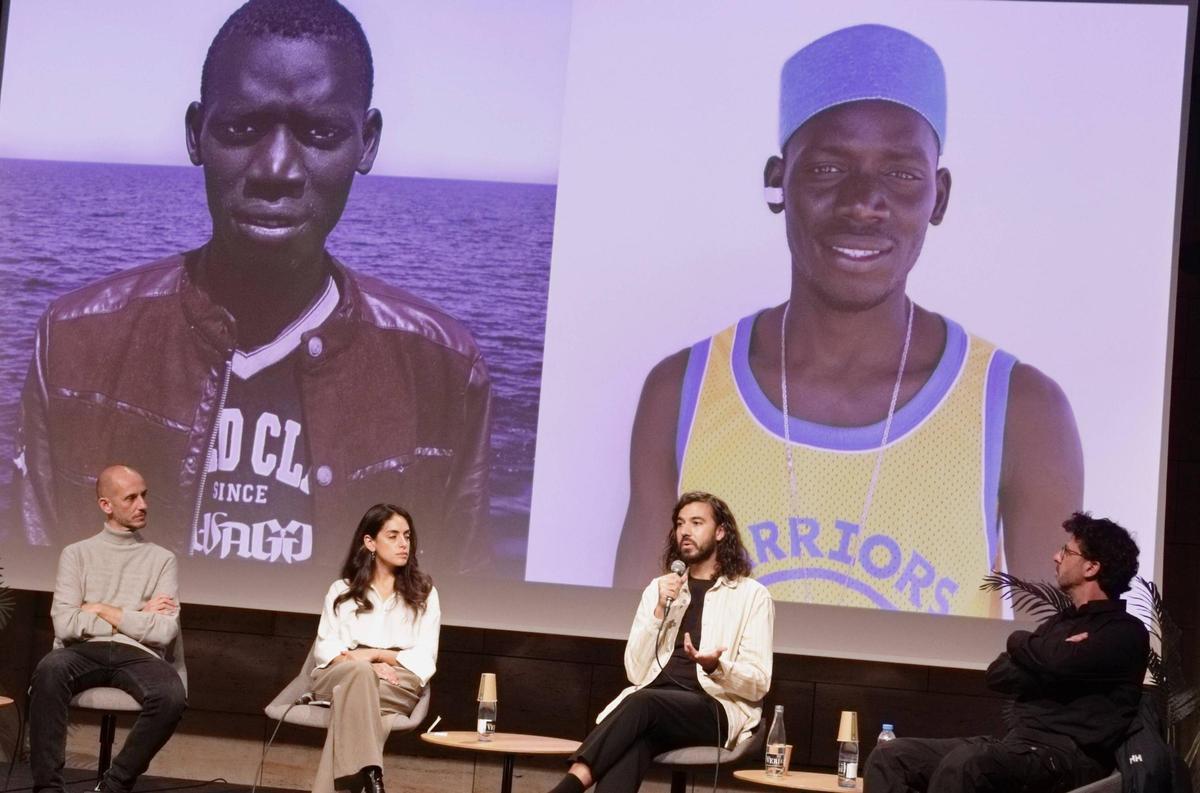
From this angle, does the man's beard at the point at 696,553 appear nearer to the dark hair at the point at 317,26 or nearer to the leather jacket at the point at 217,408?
the leather jacket at the point at 217,408

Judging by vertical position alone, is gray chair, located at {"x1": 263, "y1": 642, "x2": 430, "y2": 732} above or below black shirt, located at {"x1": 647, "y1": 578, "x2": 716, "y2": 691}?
below

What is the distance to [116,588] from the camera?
485 cm

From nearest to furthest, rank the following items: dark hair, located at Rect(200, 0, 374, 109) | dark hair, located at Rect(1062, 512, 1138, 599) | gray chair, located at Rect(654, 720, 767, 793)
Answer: dark hair, located at Rect(1062, 512, 1138, 599), gray chair, located at Rect(654, 720, 767, 793), dark hair, located at Rect(200, 0, 374, 109)

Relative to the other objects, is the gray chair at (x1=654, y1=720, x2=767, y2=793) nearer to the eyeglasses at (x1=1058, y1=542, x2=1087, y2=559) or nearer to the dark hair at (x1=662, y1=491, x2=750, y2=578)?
the dark hair at (x1=662, y1=491, x2=750, y2=578)

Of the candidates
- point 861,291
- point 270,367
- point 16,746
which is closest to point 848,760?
point 861,291

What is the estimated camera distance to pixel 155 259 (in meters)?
5.57

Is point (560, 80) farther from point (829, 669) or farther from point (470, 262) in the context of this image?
point (829, 669)

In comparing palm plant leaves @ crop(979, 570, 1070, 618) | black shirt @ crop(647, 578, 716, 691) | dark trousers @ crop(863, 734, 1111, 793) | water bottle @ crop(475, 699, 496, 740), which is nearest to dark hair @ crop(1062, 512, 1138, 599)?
dark trousers @ crop(863, 734, 1111, 793)

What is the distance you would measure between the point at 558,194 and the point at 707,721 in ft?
6.56

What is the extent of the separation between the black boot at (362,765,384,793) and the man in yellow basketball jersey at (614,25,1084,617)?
1.21 meters

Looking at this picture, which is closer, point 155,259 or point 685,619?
point 685,619

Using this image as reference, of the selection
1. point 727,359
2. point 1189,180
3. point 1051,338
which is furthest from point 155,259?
point 1189,180

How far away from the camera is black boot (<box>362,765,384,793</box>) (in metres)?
4.37

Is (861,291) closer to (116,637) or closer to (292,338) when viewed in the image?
(292,338)
